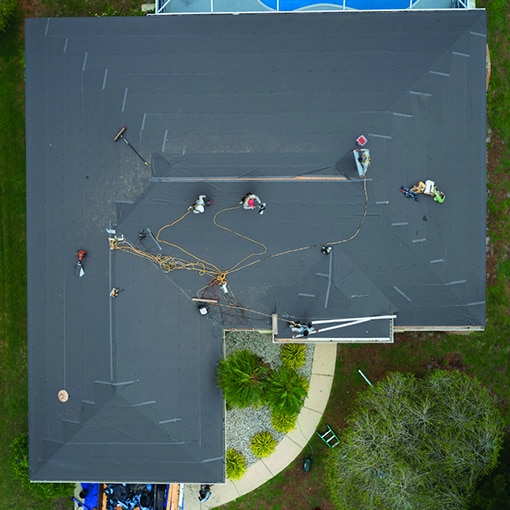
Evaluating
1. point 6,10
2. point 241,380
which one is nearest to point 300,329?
point 241,380

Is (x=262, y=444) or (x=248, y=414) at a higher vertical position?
(x=248, y=414)

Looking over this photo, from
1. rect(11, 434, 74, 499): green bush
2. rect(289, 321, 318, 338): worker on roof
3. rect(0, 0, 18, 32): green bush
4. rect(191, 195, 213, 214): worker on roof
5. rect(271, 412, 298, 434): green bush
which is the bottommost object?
rect(11, 434, 74, 499): green bush

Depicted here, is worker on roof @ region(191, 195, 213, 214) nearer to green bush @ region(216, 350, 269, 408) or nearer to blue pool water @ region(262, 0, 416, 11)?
green bush @ region(216, 350, 269, 408)

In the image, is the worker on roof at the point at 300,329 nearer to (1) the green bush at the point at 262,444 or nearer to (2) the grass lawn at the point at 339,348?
(2) the grass lawn at the point at 339,348

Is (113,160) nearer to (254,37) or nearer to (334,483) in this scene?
(254,37)

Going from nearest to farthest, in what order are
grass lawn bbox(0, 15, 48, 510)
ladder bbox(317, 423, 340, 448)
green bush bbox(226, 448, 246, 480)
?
green bush bbox(226, 448, 246, 480) → ladder bbox(317, 423, 340, 448) → grass lawn bbox(0, 15, 48, 510)

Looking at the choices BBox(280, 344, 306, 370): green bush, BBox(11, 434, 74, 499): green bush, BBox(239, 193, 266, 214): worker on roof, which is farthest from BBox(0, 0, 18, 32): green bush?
BBox(280, 344, 306, 370): green bush

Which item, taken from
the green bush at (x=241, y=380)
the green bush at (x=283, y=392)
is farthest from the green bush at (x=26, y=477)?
the green bush at (x=283, y=392)

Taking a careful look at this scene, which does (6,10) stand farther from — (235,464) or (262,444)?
(235,464)
